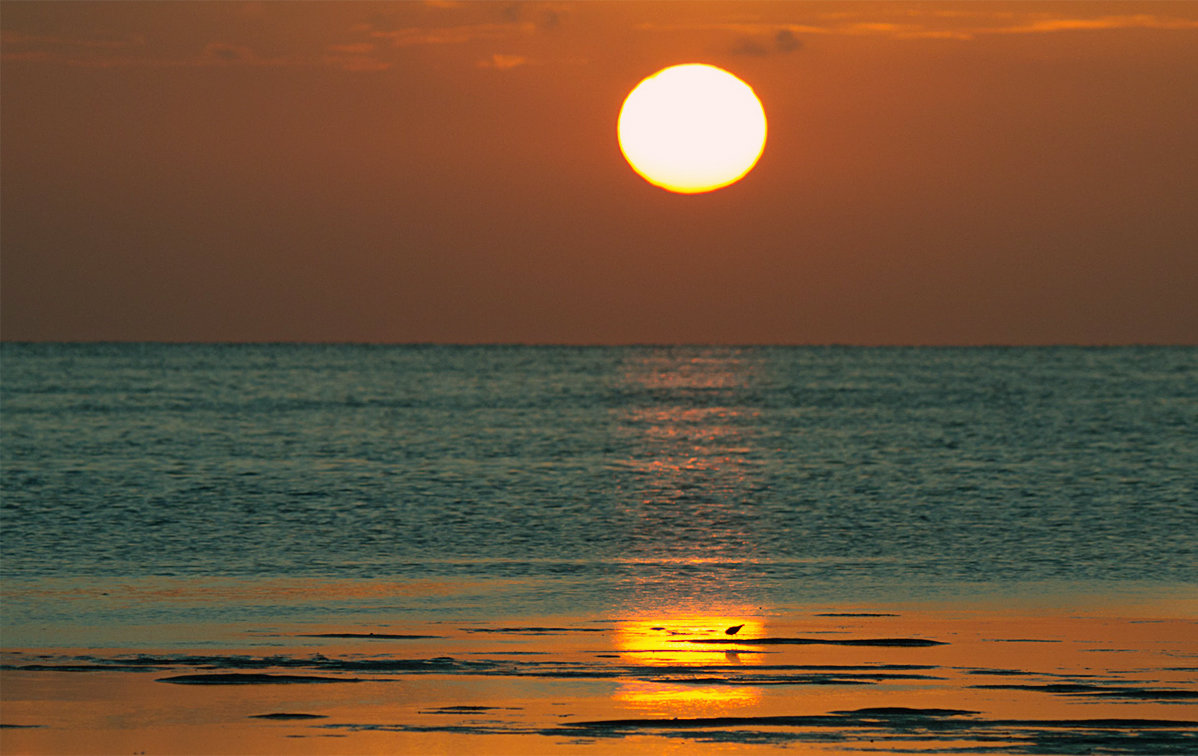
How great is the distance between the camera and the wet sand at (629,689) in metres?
10.2

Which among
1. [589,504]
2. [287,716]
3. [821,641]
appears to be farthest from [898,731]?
[589,504]

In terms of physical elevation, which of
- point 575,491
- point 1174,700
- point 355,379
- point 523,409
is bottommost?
point 1174,700

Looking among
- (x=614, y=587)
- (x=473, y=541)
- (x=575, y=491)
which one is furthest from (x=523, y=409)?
(x=614, y=587)

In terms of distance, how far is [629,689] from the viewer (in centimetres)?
1166

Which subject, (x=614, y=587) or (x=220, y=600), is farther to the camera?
(x=614, y=587)

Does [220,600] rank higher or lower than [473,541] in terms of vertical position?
lower

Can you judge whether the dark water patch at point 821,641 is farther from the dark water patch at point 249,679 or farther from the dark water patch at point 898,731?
the dark water patch at point 249,679

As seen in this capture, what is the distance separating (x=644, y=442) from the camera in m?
50.9

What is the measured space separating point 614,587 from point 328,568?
405cm

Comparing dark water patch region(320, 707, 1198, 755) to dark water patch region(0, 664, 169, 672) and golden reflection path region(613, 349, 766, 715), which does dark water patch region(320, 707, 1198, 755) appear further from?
dark water patch region(0, 664, 169, 672)

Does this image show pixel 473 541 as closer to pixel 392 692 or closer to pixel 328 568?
pixel 328 568

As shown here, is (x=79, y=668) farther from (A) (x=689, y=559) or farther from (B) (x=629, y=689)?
(A) (x=689, y=559)

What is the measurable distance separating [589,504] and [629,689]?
17.7 meters

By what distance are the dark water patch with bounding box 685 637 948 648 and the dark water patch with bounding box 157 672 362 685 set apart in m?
3.50
